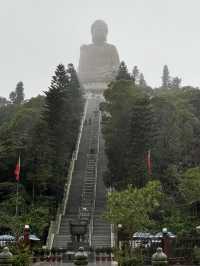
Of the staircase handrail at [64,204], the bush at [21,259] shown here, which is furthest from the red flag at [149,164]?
the bush at [21,259]

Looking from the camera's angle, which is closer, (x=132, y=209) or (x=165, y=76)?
(x=132, y=209)

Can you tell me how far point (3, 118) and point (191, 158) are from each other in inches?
1064

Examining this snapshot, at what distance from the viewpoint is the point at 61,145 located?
38.3 metres

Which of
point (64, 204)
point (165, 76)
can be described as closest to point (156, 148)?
point (64, 204)

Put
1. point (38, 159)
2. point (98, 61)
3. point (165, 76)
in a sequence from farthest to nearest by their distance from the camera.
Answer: point (165, 76) → point (98, 61) → point (38, 159)

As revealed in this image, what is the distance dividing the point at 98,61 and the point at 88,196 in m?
42.8

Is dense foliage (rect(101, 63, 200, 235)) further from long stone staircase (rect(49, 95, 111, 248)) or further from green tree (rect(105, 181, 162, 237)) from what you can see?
green tree (rect(105, 181, 162, 237))

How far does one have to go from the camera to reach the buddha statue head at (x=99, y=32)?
80.1 m

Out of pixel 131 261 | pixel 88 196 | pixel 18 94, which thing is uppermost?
pixel 18 94

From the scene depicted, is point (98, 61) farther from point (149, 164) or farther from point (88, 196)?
point (149, 164)

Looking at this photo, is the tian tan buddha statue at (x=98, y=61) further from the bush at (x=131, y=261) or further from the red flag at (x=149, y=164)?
the bush at (x=131, y=261)

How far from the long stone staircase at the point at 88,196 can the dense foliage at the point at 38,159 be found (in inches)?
39.0

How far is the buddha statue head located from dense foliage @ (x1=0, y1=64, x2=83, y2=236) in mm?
37366

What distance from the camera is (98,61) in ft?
253
